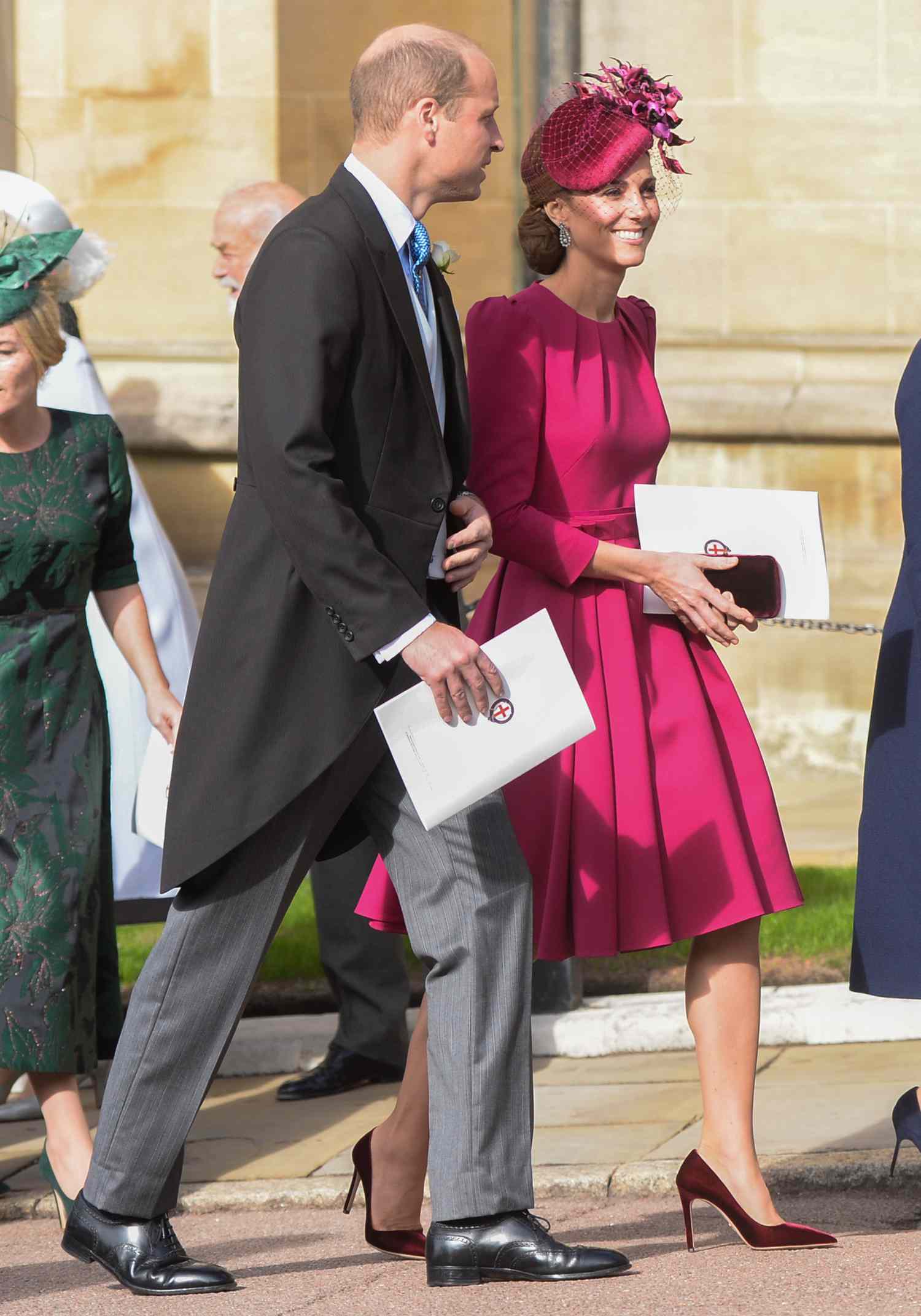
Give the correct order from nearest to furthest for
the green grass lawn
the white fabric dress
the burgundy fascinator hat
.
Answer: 1. the burgundy fascinator hat
2. the white fabric dress
3. the green grass lawn

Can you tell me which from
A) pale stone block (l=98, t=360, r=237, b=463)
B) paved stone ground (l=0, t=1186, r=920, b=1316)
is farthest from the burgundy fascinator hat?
pale stone block (l=98, t=360, r=237, b=463)

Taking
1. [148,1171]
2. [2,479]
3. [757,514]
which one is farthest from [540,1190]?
[2,479]

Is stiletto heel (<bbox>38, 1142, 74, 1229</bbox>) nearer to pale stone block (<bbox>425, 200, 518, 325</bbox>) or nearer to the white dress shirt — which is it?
the white dress shirt

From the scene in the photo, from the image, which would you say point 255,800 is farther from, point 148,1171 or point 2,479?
point 2,479

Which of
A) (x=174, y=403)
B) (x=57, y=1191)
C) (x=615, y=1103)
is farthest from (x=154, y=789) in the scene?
(x=174, y=403)

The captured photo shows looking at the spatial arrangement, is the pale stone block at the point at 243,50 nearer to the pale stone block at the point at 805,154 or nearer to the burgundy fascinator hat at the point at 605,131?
the pale stone block at the point at 805,154

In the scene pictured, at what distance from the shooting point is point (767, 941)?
635cm

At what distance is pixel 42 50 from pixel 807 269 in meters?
3.22

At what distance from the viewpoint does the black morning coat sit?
10.9ft

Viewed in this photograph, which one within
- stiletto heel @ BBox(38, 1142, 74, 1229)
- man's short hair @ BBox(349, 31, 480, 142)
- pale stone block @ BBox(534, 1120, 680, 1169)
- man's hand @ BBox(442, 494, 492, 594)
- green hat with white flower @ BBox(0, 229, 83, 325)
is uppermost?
man's short hair @ BBox(349, 31, 480, 142)

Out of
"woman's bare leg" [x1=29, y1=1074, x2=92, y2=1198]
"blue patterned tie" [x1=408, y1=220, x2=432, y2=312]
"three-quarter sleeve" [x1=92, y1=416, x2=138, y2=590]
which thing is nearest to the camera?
"blue patterned tie" [x1=408, y1=220, x2=432, y2=312]

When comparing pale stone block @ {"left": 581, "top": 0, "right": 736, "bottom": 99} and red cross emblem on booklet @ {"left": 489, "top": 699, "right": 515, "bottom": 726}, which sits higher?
pale stone block @ {"left": 581, "top": 0, "right": 736, "bottom": 99}

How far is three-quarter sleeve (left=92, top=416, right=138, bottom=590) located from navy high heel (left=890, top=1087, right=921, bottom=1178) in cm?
177

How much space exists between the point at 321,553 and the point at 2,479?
4.27ft
